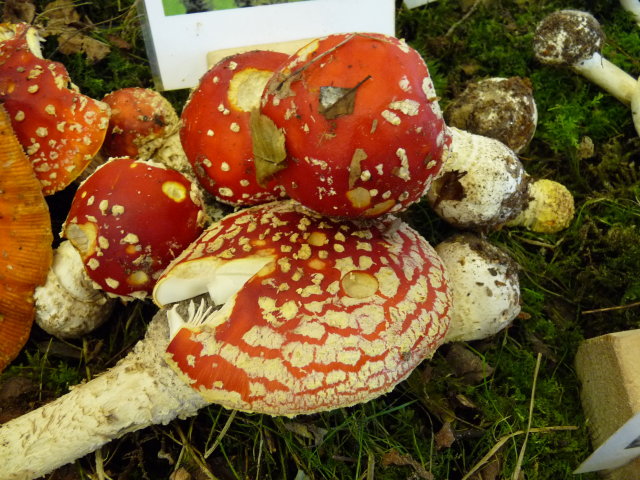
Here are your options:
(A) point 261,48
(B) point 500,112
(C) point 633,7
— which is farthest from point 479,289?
(C) point 633,7

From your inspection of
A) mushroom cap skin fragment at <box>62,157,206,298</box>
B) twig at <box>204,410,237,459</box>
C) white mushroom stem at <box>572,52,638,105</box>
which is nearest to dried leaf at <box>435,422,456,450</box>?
twig at <box>204,410,237,459</box>

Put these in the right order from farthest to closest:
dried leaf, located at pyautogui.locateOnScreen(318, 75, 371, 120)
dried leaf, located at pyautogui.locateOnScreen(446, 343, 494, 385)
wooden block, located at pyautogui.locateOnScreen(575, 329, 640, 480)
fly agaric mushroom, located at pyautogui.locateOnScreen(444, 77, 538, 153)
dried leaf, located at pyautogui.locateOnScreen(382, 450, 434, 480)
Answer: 1. fly agaric mushroom, located at pyautogui.locateOnScreen(444, 77, 538, 153)
2. dried leaf, located at pyautogui.locateOnScreen(446, 343, 494, 385)
3. dried leaf, located at pyautogui.locateOnScreen(382, 450, 434, 480)
4. wooden block, located at pyautogui.locateOnScreen(575, 329, 640, 480)
5. dried leaf, located at pyautogui.locateOnScreen(318, 75, 371, 120)

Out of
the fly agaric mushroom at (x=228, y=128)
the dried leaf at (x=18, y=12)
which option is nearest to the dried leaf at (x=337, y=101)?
the fly agaric mushroom at (x=228, y=128)

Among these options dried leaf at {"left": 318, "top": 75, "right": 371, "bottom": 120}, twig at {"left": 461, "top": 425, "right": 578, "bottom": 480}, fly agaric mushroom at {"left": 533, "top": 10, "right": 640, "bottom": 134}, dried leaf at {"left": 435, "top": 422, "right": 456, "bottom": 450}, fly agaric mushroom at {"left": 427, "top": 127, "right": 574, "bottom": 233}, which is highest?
dried leaf at {"left": 318, "top": 75, "right": 371, "bottom": 120}

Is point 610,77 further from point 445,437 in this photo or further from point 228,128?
point 228,128

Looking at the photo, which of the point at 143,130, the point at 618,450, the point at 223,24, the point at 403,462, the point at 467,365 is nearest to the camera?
the point at 618,450

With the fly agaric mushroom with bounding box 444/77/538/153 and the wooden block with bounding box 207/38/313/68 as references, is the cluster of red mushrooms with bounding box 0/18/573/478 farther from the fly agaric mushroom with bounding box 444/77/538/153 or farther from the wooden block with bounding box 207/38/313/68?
the wooden block with bounding box 207/38/313/68

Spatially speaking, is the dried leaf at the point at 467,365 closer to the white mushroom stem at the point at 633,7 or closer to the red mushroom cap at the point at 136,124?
the red mushroom cap at the point at 136,124
